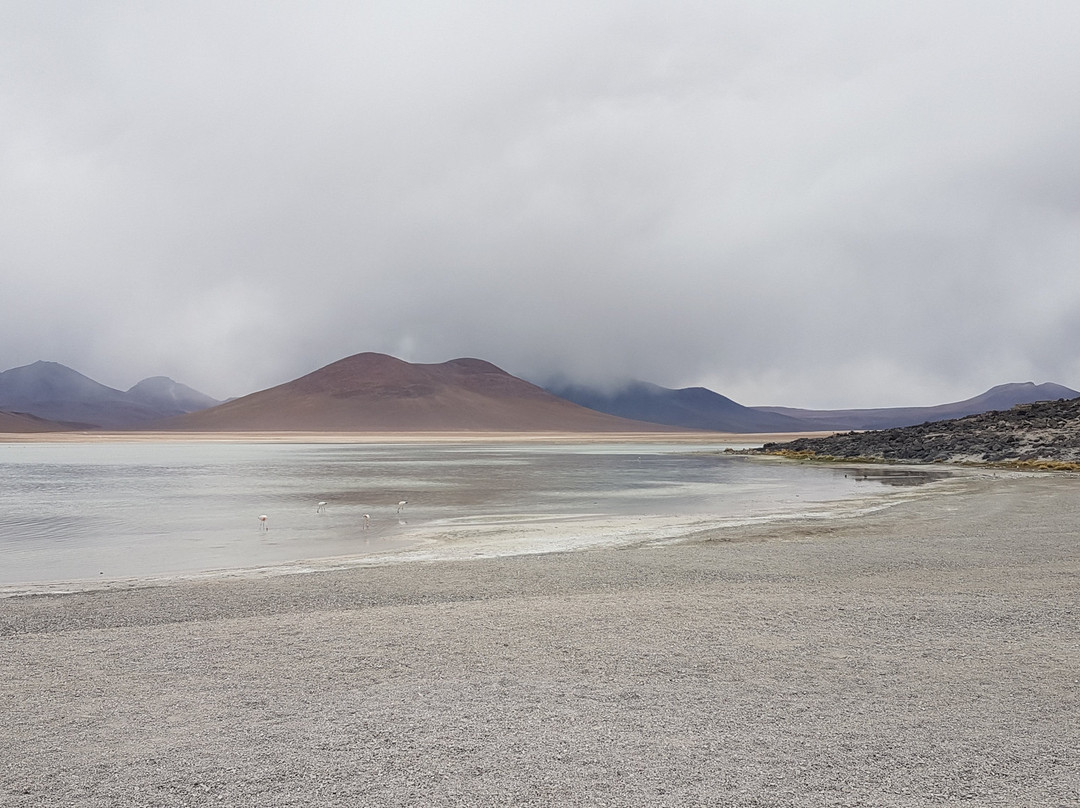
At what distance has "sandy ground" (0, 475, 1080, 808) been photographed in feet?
12.4

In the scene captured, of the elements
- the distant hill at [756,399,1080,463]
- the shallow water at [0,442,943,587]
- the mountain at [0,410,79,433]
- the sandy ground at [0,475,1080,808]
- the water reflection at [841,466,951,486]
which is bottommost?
the water reflection at [841,466,951,486]

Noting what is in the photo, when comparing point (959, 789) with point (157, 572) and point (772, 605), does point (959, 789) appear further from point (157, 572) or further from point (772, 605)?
point (157, 572)

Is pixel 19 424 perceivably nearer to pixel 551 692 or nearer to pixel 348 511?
pixel 348 511

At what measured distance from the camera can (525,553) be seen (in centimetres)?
1162

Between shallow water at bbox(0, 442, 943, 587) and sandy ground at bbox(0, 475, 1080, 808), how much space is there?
3.59 metres

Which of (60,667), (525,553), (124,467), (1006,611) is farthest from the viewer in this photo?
(124,467)

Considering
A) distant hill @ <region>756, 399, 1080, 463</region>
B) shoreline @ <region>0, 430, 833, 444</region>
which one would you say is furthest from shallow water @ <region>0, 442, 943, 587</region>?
shoreline @ <region>0, 430, 833, 444</region>

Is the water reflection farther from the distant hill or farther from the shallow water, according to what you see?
the distant hill

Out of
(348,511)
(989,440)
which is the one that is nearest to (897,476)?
(989,440)

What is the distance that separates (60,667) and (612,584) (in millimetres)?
5546

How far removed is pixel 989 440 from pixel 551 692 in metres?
43.7

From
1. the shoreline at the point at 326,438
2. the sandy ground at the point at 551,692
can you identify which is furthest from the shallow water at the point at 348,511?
the shoreline at the point at 326,438

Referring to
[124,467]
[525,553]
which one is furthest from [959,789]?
[124,467]

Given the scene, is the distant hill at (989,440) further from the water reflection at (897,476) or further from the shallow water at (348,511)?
the shallow water at (348,511)
